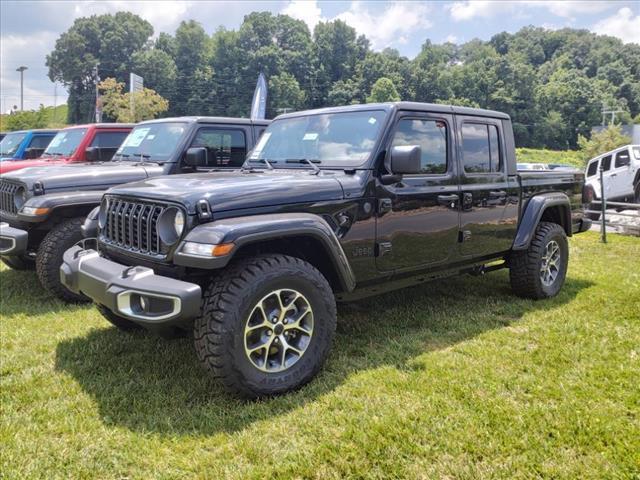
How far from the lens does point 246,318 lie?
118 inches

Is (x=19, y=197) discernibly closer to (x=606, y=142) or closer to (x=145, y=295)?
(x=145, y=295)

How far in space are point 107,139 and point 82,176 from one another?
2.75 m

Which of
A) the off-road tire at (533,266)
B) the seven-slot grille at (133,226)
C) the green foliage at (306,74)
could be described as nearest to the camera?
the seven-slot grille at (133,226)

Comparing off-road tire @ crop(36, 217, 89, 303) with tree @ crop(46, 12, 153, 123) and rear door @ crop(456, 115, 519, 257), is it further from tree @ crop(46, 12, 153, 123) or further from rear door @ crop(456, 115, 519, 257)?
tree @ crop(46, 12, 153, 123)

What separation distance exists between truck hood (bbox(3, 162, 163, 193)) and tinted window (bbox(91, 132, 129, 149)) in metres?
2.09

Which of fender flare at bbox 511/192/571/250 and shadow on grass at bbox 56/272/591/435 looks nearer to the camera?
shadow on grass at bbox 56/272/591/435

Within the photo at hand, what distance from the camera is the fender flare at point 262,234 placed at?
113 inches


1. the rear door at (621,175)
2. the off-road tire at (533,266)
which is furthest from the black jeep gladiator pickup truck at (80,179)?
the rear door at (621,175)

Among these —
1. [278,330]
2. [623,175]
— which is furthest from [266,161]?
[623,175]

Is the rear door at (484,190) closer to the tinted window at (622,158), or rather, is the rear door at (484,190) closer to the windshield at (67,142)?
the windshield at (67,142)

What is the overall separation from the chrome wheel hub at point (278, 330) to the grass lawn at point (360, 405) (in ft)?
0.84

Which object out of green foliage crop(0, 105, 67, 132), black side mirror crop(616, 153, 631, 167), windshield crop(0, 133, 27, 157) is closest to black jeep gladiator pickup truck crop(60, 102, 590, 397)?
windshield crop(0, 133, 27, 157)

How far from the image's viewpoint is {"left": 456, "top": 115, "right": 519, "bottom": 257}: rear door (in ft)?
14.8

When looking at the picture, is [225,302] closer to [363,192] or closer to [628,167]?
[363,192]
